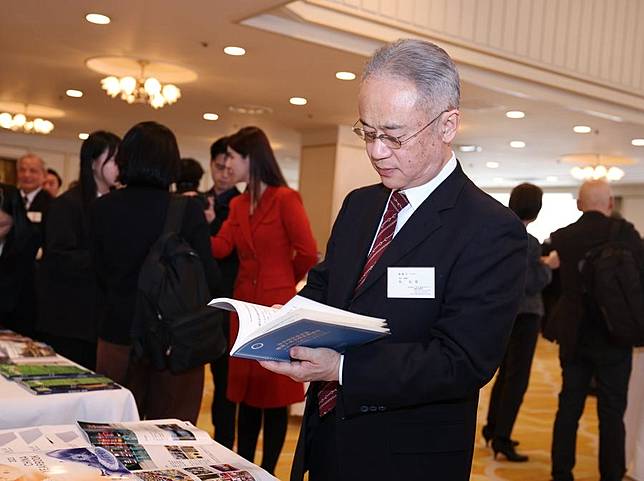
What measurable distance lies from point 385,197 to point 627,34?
6.93 m

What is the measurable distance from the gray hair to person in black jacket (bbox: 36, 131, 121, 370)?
1.76 m

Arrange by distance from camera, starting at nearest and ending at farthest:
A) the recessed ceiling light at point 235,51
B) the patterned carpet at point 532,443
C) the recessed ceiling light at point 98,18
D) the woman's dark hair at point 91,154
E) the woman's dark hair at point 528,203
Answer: the woman's dark hair at point 91,154 < the woman's dark hair at point 528,203 < the patterned carpet at point 532,443 < the recessed ceiling light at point 98,18 < the recessed ceiling light at point 235,51

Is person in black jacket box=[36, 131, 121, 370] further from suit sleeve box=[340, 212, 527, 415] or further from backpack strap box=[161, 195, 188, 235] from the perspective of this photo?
suit sleeve box=[340, 212, 527, 415]

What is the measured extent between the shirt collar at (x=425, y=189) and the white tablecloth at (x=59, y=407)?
94cm

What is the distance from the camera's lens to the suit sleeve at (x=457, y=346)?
1.32 m

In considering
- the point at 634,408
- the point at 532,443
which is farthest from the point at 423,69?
the point at 532,443

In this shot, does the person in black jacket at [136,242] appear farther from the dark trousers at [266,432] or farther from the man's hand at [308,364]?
the man's hand at [308,364]

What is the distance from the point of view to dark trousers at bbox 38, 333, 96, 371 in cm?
300

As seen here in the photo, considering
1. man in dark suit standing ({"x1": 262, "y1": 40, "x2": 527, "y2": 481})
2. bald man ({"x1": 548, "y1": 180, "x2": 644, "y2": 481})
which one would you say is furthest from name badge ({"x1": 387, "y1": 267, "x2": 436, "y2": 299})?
bald man ({"x1": 548, "y1": 180, "x2": 644, "y2": 481})

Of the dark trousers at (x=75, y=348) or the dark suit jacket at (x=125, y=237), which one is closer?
the dark suit jacket at (x=125, y=237)

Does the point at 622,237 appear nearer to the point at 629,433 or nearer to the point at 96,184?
the point at 629,433

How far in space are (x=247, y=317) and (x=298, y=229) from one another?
1.81m

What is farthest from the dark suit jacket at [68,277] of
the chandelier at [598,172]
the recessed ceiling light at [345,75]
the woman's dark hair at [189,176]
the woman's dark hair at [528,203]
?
the chandelier at [598,172]

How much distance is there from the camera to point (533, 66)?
680 centimetres
